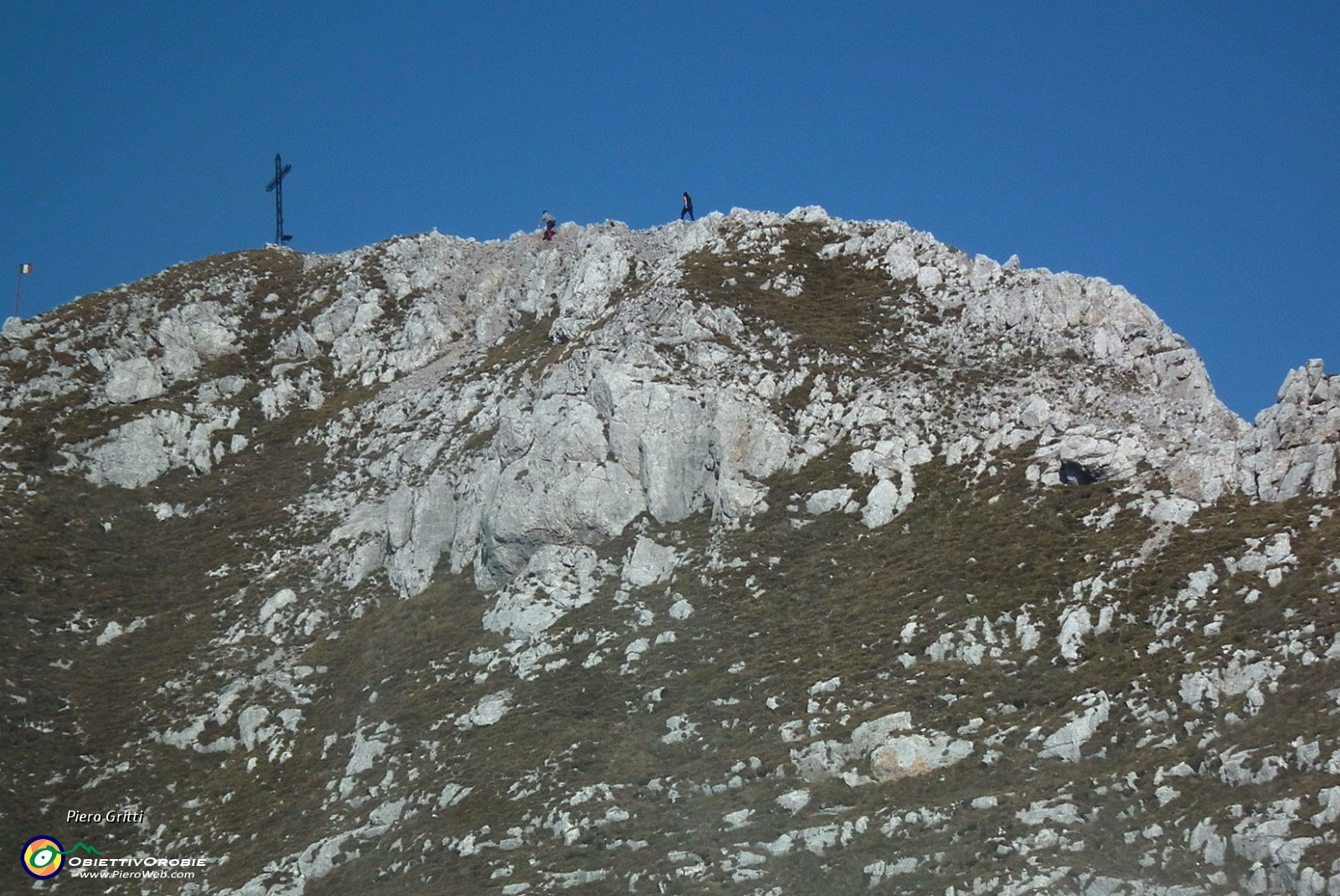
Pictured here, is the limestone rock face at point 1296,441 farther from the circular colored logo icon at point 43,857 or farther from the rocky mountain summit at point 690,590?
the circular colored logo icon at point 43,857

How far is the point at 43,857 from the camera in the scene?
187 feet

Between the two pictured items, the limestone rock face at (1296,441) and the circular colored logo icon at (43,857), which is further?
the circular colored logo icon at (43,857)

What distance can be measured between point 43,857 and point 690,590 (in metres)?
29.7

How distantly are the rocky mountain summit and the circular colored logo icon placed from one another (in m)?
0.78

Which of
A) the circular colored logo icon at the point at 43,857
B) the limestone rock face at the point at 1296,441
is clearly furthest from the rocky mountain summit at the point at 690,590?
the circular colored logo icon at the point at 43,857

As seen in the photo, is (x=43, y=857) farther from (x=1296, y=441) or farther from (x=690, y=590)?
(x=1296, y=441)

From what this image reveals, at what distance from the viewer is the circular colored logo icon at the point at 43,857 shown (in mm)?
56625

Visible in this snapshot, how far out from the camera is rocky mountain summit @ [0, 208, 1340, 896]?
4444 cm

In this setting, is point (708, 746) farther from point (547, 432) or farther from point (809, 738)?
point (547, 432)

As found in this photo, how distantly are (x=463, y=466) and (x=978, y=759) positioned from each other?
114ft

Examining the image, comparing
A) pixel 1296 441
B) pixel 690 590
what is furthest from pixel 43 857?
pixel 1296 441

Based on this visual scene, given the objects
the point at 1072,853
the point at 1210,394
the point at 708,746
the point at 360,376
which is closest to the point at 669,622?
the point at 708,746

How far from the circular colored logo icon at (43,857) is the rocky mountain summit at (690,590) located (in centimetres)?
78

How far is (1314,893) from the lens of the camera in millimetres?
34938
